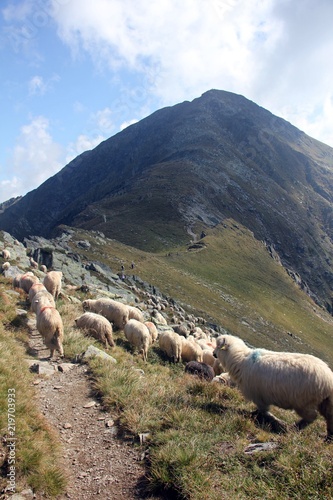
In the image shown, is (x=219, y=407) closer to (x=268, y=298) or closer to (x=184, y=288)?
(x=184, y=288)

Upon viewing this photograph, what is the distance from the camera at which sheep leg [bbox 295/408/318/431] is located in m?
8.16

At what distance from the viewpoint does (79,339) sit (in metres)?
14.0

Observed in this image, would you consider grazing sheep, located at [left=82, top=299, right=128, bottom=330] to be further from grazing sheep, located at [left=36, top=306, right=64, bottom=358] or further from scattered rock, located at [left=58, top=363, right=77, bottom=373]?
scattered rock, located at [left=58, top=363, right=77, bottom=373]

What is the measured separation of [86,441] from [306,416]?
206 inches

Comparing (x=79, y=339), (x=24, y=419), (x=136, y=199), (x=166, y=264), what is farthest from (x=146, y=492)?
(x=136, y=199)

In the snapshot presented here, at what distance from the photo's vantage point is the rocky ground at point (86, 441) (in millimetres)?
6145

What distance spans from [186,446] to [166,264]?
85993 mm

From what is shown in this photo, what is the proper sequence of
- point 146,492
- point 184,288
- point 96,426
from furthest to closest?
1. point 184,288
2. point 96,426
3. point 146,492

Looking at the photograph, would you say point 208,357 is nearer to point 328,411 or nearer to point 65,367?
point 65,367

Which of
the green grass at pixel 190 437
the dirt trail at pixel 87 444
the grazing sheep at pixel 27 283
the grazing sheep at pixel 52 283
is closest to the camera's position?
the green grass at pixel 190 437

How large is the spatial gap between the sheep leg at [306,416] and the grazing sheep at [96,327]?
933 cm

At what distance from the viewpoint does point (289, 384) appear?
831 centimetres

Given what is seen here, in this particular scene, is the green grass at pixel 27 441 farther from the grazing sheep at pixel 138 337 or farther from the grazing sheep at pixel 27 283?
the grazing sheep at pixel 27 283

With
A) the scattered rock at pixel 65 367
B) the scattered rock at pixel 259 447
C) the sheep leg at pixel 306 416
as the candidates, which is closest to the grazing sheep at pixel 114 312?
the scattered rock at pixel 65 367
